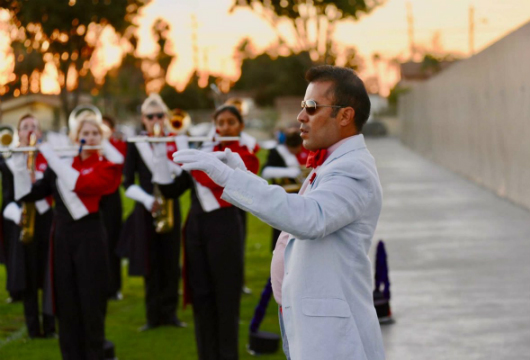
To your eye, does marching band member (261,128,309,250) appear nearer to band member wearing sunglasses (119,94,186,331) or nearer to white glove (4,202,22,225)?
band member wearing sunglasses (119,94,186,331)

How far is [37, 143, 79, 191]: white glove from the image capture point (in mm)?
6328

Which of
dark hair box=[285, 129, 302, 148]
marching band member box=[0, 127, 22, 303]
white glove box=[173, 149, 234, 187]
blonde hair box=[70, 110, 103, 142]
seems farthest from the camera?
dark hair box=[285, 129, 302, 148]

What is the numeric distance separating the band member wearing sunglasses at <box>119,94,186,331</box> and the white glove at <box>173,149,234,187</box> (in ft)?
17.8

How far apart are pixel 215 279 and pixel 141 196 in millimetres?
2444

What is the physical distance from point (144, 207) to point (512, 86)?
12322 mm

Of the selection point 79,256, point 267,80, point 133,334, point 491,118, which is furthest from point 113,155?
point 267,80

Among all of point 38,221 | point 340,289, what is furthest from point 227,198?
point 38,221

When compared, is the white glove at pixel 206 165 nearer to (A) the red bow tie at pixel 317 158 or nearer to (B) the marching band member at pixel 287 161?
(A) the red bow tie at pixel 317 158

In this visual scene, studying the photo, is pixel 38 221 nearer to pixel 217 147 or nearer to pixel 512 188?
pixel 217 147

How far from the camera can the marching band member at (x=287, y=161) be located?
9688mm

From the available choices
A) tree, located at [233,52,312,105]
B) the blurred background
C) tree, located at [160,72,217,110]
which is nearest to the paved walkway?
the blurred background

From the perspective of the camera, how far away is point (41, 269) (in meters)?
8.48

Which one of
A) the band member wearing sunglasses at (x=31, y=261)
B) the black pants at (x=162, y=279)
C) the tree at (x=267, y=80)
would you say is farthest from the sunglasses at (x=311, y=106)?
the tree at (x=267, y=80)

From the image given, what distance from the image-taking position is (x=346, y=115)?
3.48 m
